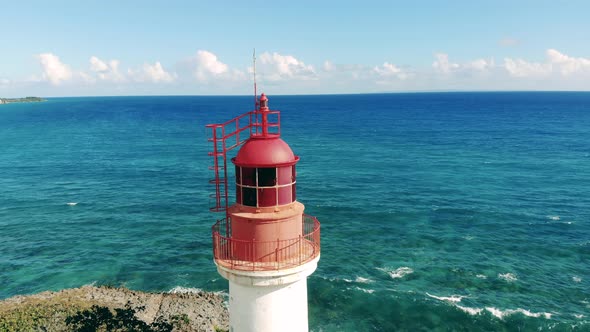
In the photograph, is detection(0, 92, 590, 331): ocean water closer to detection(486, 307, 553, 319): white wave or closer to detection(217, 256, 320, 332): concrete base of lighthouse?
detection(486, 307, 553, 319): white wave

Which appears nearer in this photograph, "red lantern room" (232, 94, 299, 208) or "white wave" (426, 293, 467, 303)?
"red lantern room" (232, 94, 299, 208)

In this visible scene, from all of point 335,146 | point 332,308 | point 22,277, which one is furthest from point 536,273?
point 335,146

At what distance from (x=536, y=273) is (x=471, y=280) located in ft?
18.6

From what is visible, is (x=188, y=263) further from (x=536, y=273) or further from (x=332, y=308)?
(x=536, y=273)

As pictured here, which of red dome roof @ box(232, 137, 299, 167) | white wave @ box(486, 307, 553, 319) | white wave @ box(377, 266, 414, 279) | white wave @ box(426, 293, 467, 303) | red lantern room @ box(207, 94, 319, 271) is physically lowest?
white wave @ box(486, 307, 553, 319)

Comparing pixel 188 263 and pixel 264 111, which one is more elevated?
pixel 264 111

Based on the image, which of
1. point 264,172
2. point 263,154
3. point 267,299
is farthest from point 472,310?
point 263,154

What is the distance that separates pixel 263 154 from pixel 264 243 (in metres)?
2.61

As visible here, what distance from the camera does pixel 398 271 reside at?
35969 mm

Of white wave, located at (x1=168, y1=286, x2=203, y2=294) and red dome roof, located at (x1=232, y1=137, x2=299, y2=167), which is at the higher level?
red dome roof, located at (x1=232, y1=137, x2=299, y2=167)

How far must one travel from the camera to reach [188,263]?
3816 cm

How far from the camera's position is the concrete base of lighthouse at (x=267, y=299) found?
12969 millimetres

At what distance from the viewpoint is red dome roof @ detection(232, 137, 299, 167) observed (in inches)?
505

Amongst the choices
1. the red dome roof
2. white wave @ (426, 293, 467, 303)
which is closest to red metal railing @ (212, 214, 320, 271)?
the red dome roof
